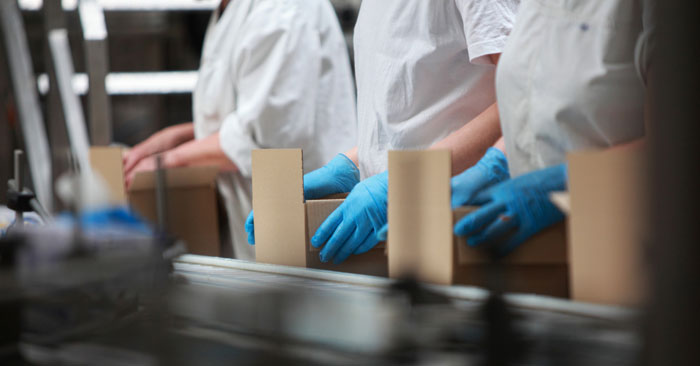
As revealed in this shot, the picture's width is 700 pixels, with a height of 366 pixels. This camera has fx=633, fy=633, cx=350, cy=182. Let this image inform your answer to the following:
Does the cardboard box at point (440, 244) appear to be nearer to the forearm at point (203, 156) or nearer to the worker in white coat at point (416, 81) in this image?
the worker in white coat at point (416, 81)

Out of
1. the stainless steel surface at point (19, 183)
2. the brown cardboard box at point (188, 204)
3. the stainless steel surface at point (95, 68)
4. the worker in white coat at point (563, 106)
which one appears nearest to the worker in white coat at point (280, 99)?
the stainless steel surface at point (95, 68)

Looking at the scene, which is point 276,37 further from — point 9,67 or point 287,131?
point 9,67

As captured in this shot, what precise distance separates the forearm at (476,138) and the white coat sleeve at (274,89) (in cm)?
72

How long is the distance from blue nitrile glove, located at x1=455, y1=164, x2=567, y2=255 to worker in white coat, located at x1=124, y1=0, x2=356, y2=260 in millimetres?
989

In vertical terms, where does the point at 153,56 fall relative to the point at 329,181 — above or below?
above

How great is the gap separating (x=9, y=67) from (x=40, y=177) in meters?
0.45

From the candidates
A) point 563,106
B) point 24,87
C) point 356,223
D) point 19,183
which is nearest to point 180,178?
point 19,183

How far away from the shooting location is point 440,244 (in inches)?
28.1

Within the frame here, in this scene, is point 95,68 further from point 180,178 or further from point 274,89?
point 180,178

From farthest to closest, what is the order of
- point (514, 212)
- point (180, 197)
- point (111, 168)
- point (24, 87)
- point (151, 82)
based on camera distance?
point (151, 82) → point (24, 87) → point (180, 197) → point (111, 168) → point (514, 212)

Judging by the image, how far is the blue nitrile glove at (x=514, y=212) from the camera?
2.14 ft

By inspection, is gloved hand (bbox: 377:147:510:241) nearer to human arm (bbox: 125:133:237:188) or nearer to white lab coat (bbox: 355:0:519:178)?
white lab coat (bbox: 355:0:519:178)

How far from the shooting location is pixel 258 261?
38.8 inches

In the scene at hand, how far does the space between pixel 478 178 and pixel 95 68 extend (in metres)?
1.31
